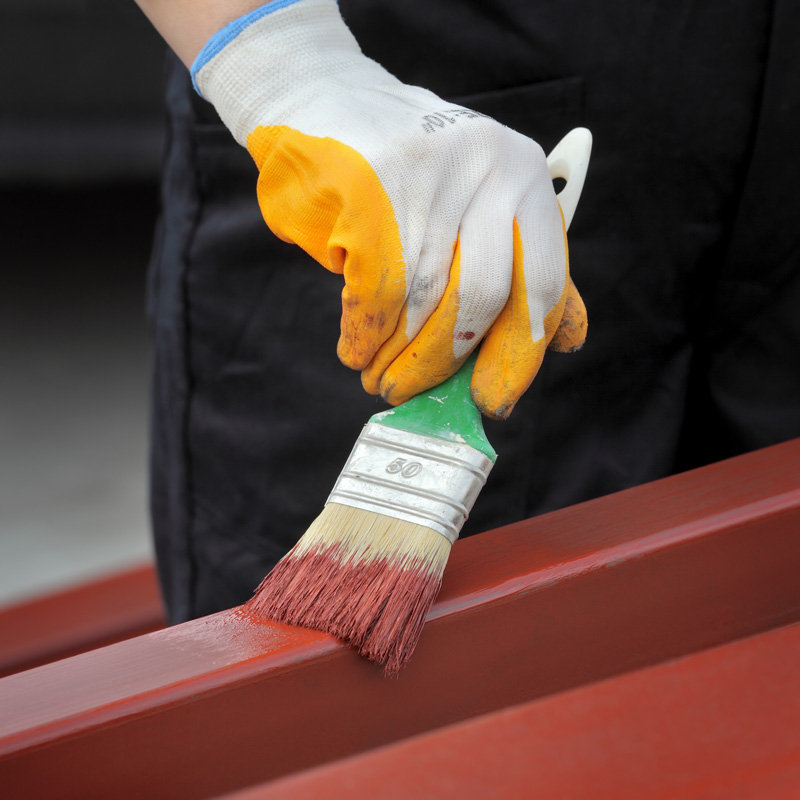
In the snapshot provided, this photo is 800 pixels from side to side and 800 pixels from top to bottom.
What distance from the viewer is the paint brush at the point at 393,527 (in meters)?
0.57

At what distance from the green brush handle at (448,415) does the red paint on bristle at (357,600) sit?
10 centimetres

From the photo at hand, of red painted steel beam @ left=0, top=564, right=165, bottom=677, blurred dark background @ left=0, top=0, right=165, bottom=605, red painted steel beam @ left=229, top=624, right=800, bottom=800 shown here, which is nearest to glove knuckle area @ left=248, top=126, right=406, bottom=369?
red painted steel beam @ left=229, top=624, right=800, bottom=800

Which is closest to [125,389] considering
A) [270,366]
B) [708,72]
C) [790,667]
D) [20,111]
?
[20,111]

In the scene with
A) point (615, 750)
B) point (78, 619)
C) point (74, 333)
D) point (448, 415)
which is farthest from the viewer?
point (74, 333)

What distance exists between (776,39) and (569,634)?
2.06ft

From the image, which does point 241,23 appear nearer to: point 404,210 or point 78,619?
point 404,210

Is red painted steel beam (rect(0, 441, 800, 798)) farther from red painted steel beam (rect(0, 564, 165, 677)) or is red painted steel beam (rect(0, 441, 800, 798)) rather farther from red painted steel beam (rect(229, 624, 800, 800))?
red painted steel beam (rect(0, 564, 165, 677))

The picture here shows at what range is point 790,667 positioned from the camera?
57 cm

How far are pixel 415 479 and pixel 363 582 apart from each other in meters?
0.08

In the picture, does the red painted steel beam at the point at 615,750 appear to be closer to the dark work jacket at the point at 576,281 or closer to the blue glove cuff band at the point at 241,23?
the dark work jacket at the point at 576,281

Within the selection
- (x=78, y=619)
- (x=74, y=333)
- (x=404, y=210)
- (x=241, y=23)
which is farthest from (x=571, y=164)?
(x=74, y=333)

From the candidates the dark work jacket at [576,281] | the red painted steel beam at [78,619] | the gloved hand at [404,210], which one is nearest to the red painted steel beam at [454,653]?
the gloved hand at [404,210]

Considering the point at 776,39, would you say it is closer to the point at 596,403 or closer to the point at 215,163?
the point at 596,403

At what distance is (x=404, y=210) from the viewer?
0.59 metres
